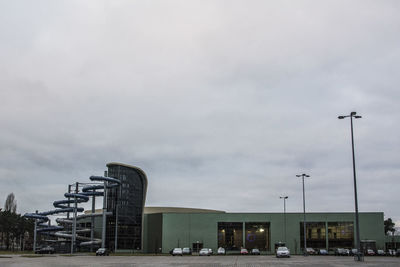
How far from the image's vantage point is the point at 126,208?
9294 cm

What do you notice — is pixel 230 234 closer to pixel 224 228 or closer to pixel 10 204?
pixel 224 228

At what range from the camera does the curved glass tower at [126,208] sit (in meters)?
91.2

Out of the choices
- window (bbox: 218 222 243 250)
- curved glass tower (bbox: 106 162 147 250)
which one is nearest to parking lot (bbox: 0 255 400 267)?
window (bbox: 218 222 243 250)

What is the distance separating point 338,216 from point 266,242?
47.9 feet

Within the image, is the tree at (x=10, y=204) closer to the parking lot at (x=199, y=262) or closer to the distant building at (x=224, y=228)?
the distant building at (x=224, y=228)

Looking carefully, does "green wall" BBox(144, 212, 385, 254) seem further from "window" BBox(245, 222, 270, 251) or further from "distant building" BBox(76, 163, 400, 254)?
"window" BBox(245, 222, 270, 251)

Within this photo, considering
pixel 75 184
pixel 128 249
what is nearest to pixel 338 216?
pixel 128 249

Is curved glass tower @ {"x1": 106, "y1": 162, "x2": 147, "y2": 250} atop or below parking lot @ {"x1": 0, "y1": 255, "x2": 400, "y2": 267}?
atop

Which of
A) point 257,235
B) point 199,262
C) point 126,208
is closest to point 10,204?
point 126,208

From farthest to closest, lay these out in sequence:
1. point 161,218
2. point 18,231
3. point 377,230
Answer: point 18,231 < point 161,218 < point 377,230

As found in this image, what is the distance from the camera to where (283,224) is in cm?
8806

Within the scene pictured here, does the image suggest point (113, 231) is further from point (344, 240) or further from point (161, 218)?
point (344, 240)

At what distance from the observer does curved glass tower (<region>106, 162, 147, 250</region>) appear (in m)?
91.2

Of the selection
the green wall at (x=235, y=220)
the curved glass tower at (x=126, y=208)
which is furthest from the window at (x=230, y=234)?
the curved glass tower at (x=126, y=208)
